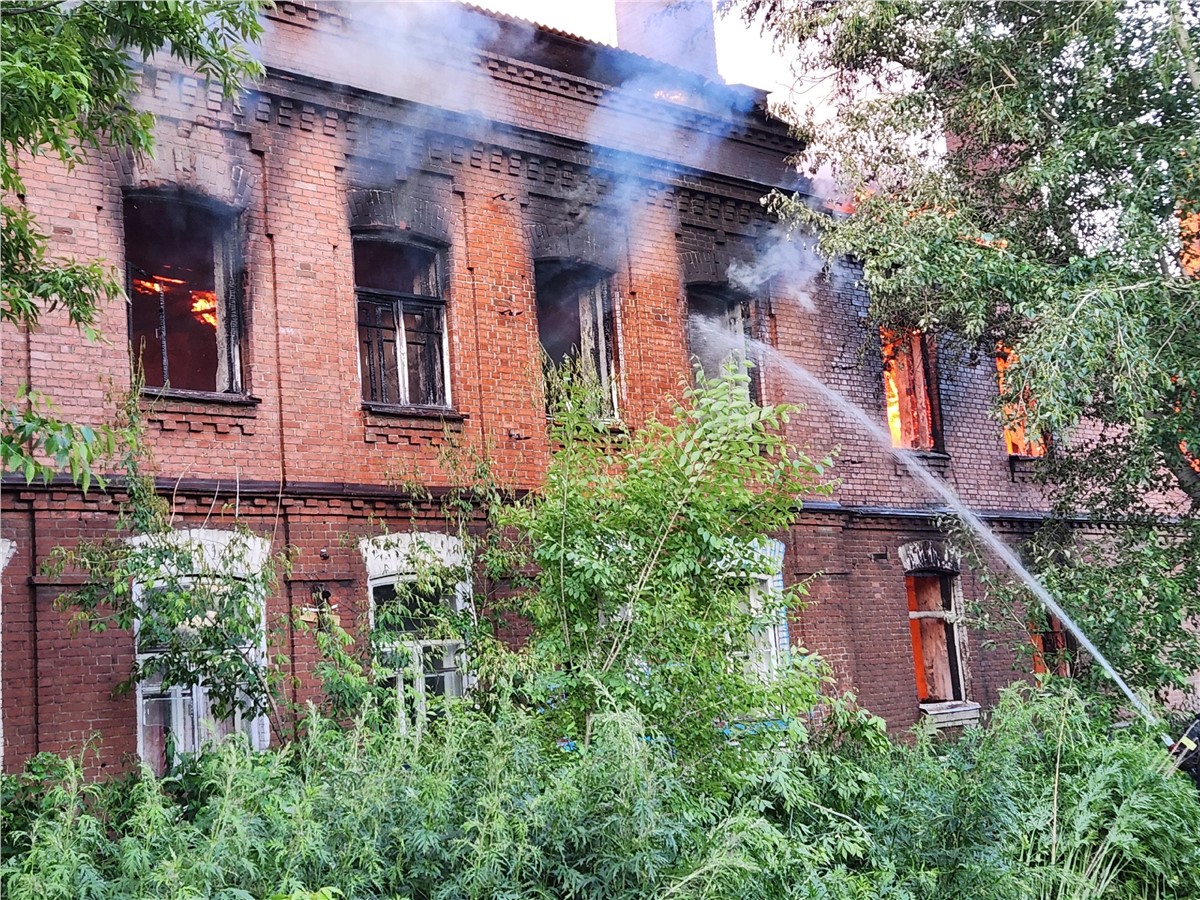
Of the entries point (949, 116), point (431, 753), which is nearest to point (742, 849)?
point (431, 753)

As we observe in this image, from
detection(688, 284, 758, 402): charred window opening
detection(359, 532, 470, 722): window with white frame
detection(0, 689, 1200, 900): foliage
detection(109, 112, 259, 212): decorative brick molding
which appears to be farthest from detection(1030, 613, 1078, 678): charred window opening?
detection(109, 112, 259, 212): decorative brick molding

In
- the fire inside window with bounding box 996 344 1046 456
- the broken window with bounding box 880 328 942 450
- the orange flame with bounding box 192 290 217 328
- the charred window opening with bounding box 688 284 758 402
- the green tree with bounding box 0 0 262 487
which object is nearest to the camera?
the green tree with bounding box 0 0 262 487

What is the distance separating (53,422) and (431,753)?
265cm

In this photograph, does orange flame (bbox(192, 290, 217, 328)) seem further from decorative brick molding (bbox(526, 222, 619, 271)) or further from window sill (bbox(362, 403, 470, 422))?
decorative brick molding (bbox(526, 222, 619, 271))

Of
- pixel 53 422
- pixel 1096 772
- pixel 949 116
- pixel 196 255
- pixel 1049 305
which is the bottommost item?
pixel 1096 772

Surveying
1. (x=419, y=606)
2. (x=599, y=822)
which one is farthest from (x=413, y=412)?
(x=599, y=822)

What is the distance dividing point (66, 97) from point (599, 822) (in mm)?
4745

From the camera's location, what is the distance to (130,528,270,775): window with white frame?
8.52 metres

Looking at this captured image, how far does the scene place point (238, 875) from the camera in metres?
5.49

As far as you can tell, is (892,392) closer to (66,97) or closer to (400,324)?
(400,324)

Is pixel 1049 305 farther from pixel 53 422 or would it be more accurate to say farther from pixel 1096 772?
pixel 53 422

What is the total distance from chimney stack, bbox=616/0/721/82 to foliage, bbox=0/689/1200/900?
9508 millimetres

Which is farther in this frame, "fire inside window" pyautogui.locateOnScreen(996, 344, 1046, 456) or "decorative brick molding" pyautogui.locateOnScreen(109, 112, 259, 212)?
"fire inside window" pyautogui.locateOnScreen(996, 344, 1046, 456)

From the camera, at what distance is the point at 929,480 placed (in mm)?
15398
